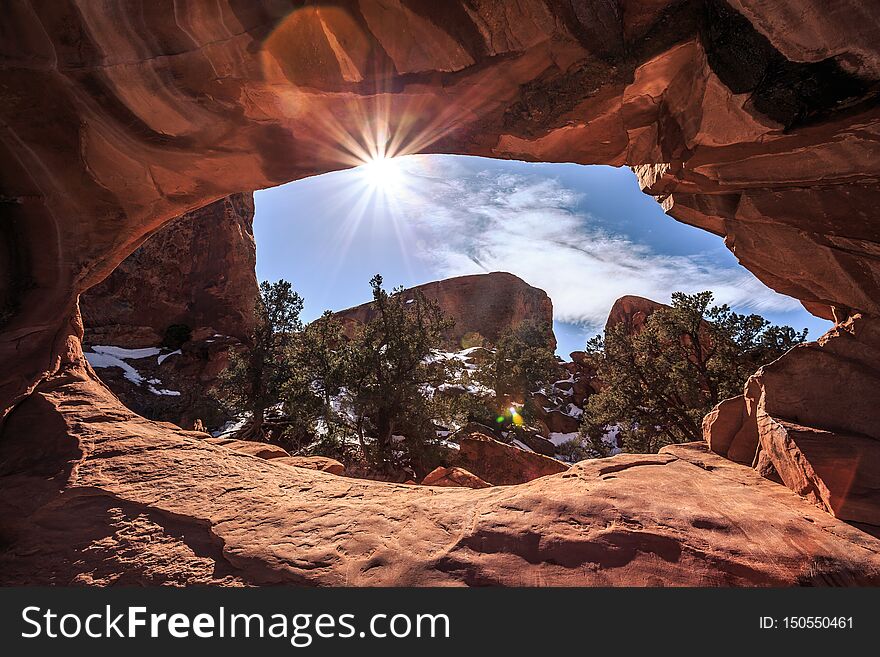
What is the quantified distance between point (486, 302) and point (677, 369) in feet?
167

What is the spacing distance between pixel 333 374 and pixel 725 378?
1691 cm

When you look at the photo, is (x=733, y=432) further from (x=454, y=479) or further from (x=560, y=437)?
(x=560, y=437)

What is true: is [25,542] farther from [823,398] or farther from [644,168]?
[644,168]

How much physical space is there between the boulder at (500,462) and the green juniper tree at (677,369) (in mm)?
4299

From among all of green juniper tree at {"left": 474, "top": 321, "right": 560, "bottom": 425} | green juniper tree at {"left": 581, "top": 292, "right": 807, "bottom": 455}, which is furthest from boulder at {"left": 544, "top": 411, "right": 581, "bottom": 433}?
green juniper tree at {"left": 581, "top": 292, "right": 807, "bottom": 455}

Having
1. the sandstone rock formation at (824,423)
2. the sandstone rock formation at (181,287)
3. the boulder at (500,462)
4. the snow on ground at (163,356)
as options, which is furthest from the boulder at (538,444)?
the snow on ground at (163,356)

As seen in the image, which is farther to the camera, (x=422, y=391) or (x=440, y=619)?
(x=422, y=391)

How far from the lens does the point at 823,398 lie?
4527mm

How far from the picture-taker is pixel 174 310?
32.0 m

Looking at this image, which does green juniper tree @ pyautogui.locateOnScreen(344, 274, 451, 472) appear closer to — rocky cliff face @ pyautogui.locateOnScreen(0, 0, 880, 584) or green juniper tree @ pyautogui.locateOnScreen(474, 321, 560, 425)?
green juniper tree @ pyautogui.locateOnScreen(474, 321, 560, 425)

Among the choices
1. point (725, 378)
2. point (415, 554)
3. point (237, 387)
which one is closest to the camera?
point (415, 554)

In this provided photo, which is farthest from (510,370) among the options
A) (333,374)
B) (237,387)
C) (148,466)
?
(148,466)

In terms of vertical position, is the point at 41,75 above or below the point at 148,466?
above

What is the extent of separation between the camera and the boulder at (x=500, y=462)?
1469cm
